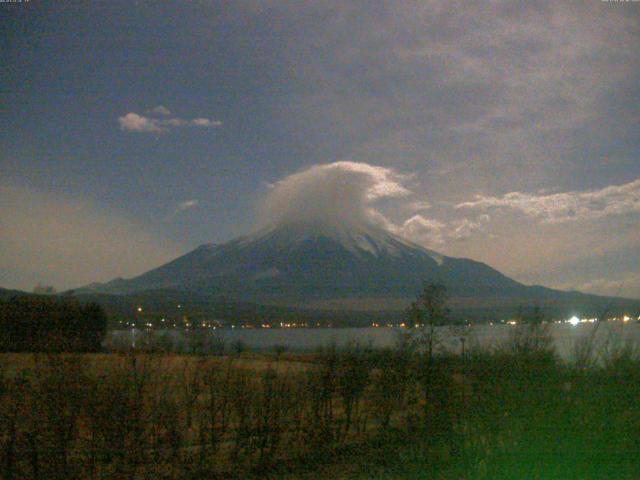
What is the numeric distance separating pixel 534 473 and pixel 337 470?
239 cm

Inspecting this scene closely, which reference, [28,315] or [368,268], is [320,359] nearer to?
[28,315]

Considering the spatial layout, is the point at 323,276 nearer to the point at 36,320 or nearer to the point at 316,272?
the point at 316,272

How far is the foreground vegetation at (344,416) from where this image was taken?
771cm

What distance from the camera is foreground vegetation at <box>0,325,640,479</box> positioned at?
771 centimetres

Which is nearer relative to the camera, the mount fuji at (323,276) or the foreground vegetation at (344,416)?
the foreground vegetation at (344,416)

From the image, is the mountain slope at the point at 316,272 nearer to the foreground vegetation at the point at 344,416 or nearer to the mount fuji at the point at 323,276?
the mount fuji at the point at 323,276

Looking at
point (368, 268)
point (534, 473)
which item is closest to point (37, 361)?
point (534, 473)

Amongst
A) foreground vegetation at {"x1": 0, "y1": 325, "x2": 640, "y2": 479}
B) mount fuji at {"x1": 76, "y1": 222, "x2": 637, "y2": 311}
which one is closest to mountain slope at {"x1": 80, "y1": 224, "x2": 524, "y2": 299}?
mount fuji at {"x1": 76, "y1": 222, "x2": 637, "y2": 311}

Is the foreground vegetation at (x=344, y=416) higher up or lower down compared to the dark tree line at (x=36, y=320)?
lower down

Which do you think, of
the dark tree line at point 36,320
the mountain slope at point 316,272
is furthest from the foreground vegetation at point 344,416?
the mountain slope at point 316,272

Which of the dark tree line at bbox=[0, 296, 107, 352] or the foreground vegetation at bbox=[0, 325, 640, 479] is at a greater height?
the dark tree line at bbox=[0, 296, 107, 352]

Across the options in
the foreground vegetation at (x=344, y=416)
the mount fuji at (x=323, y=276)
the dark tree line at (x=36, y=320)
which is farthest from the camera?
the mount fuji at (x=323, y=276)

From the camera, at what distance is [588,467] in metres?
8.60

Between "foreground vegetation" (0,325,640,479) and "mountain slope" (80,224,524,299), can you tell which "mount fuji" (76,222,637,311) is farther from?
"foreground vegetation" (0,325,640,479)
